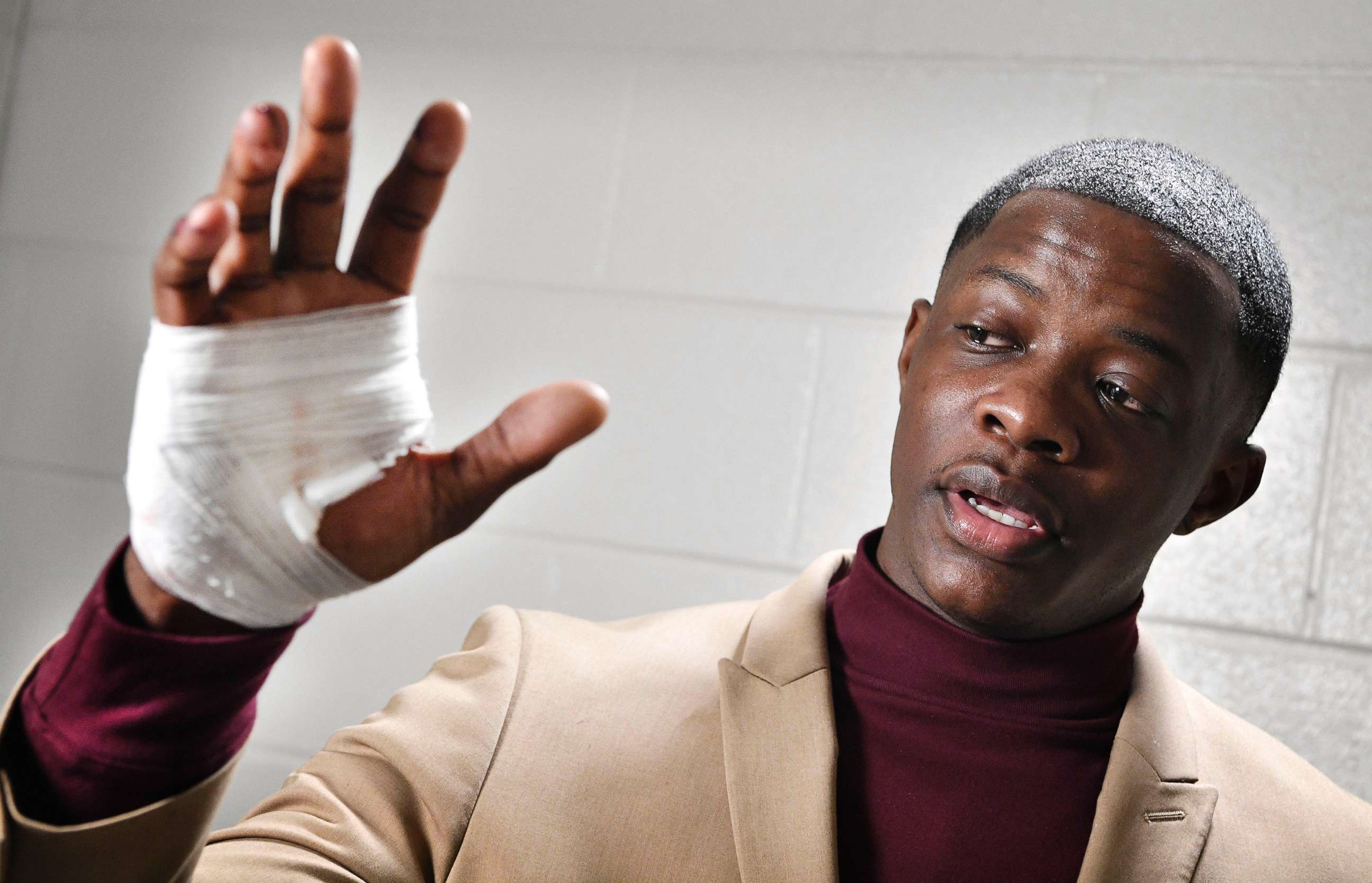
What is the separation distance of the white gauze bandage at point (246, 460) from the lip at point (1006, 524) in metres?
0.55

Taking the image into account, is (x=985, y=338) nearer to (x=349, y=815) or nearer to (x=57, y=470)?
(x=349, y=815)

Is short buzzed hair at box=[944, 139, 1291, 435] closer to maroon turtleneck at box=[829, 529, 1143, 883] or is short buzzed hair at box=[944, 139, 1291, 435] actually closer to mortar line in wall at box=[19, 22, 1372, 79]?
maroon turtleneck at box=[829, 529, 1143, 883]

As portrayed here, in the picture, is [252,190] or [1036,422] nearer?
[252,190]

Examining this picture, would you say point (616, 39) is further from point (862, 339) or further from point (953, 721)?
point (953, 721)

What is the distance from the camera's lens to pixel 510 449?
2.58ft

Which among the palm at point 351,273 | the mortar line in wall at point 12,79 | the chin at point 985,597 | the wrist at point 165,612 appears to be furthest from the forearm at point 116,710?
the mortar line in wall at point 12,79

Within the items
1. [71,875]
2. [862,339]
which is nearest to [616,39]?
[862,339]

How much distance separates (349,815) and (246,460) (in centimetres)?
34

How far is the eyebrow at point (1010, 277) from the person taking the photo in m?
1.10

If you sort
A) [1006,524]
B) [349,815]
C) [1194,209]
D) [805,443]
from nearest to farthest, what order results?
1. [349,815]
2. [1006,524]
3. [1194,209]
4. [805,443]

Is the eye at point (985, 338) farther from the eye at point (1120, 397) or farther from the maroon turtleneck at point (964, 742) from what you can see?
the maroon turtleneck at point (964, 742)

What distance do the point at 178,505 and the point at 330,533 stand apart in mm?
96

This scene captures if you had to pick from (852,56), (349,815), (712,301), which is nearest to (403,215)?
(349,815)

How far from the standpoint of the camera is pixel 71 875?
Result: 2.32 ft
